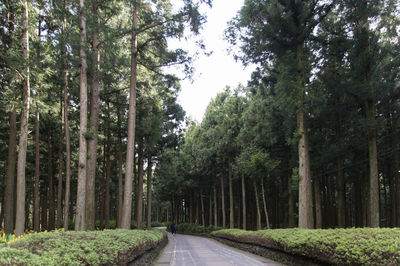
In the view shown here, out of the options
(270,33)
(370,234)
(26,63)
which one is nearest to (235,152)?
(270,33)

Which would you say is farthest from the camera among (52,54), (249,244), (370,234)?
(249,244)

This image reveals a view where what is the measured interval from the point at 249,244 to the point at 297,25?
12.1m

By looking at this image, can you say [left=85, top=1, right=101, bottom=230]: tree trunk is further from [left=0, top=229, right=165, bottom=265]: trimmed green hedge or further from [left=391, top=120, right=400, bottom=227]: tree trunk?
[left=391, top=120, right=400, bottom=227]: tree trunk

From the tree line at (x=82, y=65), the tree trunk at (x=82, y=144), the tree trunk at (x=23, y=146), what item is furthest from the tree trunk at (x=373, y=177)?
the tree trunk at (x=23, y=146)

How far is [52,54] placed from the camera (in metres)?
16.0

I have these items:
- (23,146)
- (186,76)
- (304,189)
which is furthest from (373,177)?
(23,146)

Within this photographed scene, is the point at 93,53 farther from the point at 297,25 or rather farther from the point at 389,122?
the point at 389,122

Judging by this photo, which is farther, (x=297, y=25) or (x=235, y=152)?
(x=235, y=152)

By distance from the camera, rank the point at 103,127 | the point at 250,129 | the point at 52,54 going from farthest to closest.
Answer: the point at 250,129
the point at 103,127
the point at 52,54

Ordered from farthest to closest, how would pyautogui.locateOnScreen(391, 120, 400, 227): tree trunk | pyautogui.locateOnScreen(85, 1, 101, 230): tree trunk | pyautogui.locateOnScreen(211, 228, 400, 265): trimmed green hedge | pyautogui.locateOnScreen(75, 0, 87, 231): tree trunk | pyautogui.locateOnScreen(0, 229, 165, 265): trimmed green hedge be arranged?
1. pyautogui.locateOnScreen(391, 120, 400, 227): tree trunk
2. pyautogui.locateOnScreen(85, 1, 101, 230): tree trunk
3. pyautogui.locateOnScreen(75, 0, 87, 231): tree trunk
4. pyautogui.locateOnScreen(211, 228, 400, 265): trimmed green hedge
5. pyautogui.locateOnScreen(0, 229, 165, 265): trimmed green hedge

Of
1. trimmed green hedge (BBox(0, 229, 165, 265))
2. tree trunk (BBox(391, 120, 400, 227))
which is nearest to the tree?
tree trunk (BBox(391, 120, 400, 227))

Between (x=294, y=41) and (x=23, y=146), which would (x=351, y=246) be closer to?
(x=294, y=41)

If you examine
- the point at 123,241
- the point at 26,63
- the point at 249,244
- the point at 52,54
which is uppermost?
the point at 52,54

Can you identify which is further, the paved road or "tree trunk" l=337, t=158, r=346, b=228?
"tree trunk" l=337, t=158, r=346, b=228
